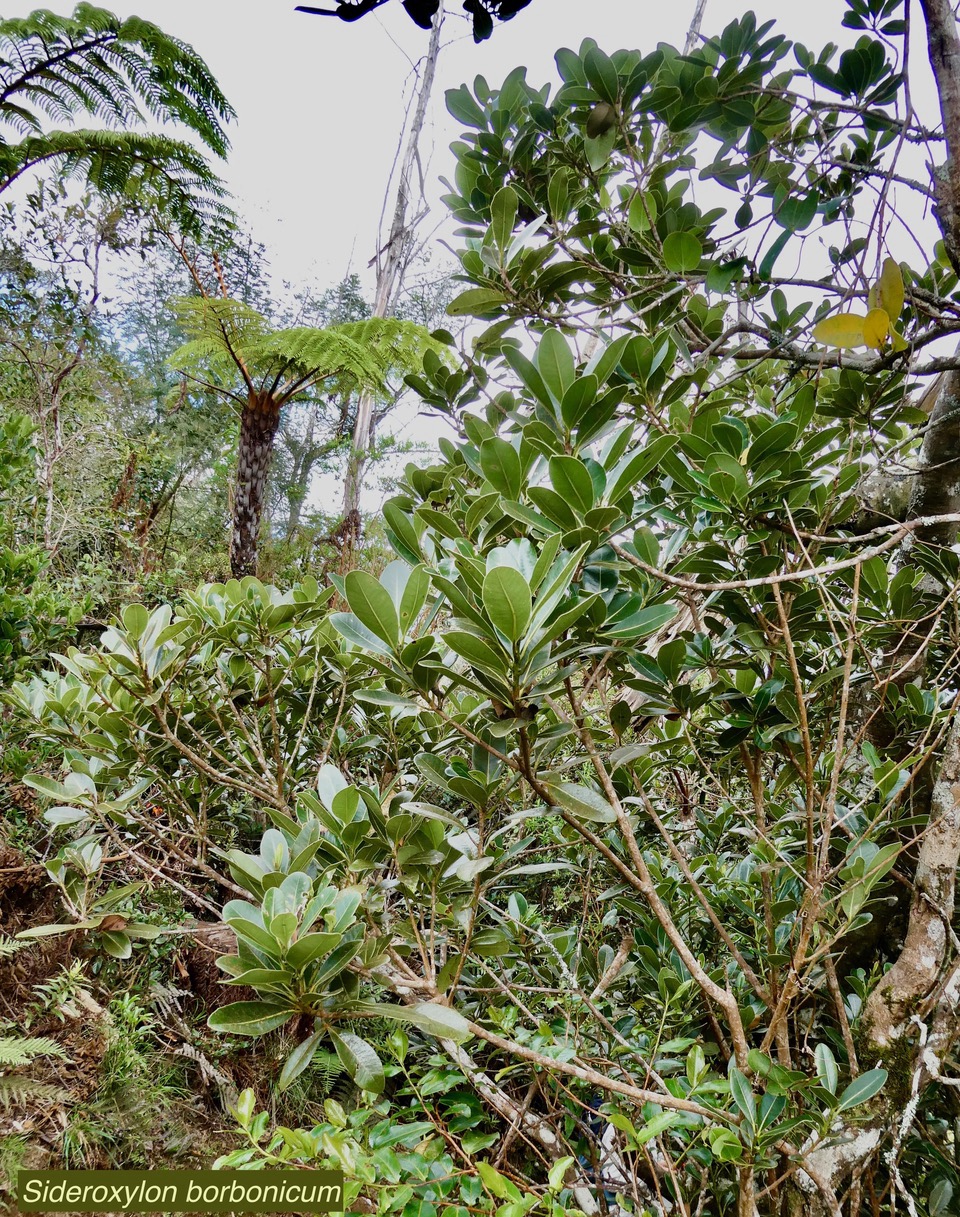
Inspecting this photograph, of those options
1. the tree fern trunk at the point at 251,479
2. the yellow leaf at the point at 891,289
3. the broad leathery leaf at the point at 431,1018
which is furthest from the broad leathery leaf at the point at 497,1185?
the tree fern trunk at the point at 251,479

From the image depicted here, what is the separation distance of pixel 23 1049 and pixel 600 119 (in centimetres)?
184

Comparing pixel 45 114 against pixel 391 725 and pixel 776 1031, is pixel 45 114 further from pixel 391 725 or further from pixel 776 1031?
pixel 776 1031

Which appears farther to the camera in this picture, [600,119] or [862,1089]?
[600,119]

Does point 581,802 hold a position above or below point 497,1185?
above

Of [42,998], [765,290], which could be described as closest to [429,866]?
[765,290]

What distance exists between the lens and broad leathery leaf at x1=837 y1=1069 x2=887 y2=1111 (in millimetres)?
590

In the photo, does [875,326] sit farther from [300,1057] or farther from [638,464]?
[300,1057]

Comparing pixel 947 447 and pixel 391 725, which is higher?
pixel 947 447

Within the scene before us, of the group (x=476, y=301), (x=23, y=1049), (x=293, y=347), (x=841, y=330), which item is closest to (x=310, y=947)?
(x=841, y=330)

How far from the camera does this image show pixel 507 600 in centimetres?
49

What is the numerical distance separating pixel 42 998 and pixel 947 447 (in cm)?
203

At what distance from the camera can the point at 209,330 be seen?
4105 millimetres

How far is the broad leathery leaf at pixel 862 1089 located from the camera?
0.59 metres

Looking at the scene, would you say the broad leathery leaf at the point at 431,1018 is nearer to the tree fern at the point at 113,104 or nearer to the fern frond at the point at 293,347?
the fern frond at the point at 293,347
